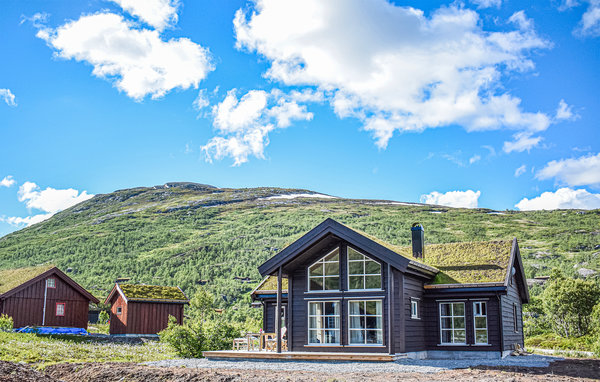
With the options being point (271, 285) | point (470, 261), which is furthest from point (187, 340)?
point (470, 261)

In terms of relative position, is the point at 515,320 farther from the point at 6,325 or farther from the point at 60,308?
the point at 60,308

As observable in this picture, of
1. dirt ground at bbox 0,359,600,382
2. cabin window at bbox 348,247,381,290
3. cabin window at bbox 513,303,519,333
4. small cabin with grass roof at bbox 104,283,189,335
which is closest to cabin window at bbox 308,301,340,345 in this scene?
cabin window at bbox 348,247,381,290

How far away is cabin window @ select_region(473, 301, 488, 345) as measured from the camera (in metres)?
19.9

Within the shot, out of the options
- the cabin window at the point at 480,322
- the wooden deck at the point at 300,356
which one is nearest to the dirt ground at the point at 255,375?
the wooden deck at the point at 300,356

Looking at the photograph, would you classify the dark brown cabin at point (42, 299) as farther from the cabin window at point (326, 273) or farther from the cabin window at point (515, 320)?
the cabin window at point (515, 320)

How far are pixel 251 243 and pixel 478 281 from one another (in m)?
60.6

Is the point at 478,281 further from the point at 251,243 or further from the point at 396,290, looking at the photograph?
the point at 251,243

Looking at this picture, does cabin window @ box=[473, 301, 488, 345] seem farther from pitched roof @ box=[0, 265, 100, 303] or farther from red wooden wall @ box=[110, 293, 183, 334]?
pitched roof @ box=[0, 265, 100, 303]

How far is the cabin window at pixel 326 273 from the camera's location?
763 inches

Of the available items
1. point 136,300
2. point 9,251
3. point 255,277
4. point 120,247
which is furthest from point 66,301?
point 9,251

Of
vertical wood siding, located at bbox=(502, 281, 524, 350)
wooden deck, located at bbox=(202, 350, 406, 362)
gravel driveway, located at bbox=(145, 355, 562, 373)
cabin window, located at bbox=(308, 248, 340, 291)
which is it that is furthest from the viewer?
vertical wood siding, located at bbox=(502, 281, 524, 350)

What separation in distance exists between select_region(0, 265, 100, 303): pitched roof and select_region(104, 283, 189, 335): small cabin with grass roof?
204cm

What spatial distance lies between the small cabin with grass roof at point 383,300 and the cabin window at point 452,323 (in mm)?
36

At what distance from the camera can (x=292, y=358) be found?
725 inches
